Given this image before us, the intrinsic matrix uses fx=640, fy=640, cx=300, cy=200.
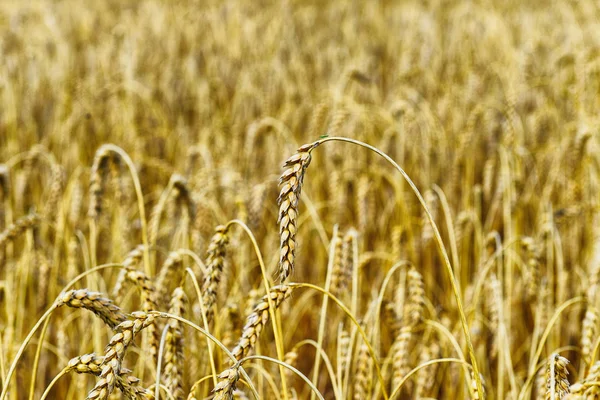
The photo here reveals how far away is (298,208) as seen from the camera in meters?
2.49

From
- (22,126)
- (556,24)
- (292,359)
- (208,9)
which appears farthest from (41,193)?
(556,24)

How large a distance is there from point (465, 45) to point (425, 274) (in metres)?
2.95

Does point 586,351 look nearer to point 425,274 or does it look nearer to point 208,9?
point 425,274

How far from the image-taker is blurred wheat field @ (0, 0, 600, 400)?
129 centimetres

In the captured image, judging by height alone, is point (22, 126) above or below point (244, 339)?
above

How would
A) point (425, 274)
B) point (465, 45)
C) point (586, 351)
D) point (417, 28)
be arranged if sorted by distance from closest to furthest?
point (586, 351) → point (425, 274) → point (465, 45) → point (417, 28)

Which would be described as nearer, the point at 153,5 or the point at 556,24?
the point at 556,24

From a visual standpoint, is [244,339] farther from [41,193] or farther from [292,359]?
[41,193]

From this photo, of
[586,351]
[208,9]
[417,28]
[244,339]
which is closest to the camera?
[244,339]

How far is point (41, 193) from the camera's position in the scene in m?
3.31

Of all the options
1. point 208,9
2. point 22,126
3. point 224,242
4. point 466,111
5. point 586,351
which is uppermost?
point 208,9

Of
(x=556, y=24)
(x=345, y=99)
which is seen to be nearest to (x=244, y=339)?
(x=345, y=99)

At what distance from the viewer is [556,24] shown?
5.67 meters

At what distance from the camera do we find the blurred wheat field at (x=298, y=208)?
129 centimetres
